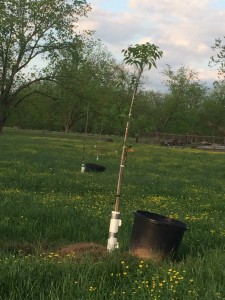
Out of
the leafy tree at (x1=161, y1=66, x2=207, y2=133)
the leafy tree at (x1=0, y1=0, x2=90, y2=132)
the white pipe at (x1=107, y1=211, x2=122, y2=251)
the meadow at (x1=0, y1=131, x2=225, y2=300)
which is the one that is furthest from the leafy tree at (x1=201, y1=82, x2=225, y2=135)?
the white pipe at (x1=107, y1=211, x2=122, y2=251)

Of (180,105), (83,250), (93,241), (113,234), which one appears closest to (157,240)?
(113,234)

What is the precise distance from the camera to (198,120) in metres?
99.9

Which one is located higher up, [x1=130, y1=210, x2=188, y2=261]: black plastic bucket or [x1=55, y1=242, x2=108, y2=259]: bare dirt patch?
[x1=130, y1=210, x2=188, y2=261]: black plastic bucket

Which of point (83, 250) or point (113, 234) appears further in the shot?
point (113, 234)

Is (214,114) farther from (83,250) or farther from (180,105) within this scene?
(83,250)

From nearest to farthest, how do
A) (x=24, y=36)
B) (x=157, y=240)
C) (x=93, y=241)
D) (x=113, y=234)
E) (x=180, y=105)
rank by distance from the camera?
(x=157, y=240) → (x=113, y=234) → (x=93, y=241) → (x=24, y=36) → (x=180, y=105)

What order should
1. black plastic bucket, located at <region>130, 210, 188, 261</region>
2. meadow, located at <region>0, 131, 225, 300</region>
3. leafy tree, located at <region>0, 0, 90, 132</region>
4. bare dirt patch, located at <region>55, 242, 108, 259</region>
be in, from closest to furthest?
1. meadow, located at <region>0, 131, 225, 300</region>
2. bare dirt patch, located at <region>55, 242, 108, 259</region>
3. black plastic bucket, located at <region>130, 210, 188, 261</region>
4. leafy tree, located at <region>0, 0, 90, 132</region>

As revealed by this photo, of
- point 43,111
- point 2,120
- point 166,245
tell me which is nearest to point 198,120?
point 43,111

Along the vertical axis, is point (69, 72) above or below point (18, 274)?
above

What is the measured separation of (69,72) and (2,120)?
906 cm

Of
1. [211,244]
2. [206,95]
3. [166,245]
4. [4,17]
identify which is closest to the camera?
[166,245]

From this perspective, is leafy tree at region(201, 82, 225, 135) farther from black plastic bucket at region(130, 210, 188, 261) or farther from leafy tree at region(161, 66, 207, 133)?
black plastic bucket at region(130, 210, 188, 261)

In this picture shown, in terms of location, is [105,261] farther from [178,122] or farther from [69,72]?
[178,122]

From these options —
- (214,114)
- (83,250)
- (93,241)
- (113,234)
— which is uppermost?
(214,114)
